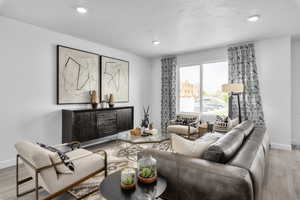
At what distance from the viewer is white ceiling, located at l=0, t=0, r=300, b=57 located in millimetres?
2486

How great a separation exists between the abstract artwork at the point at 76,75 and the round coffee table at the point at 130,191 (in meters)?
2.86

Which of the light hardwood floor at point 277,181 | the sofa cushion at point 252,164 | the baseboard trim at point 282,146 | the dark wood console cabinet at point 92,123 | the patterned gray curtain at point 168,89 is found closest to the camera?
the sofa cushion at point 252,164

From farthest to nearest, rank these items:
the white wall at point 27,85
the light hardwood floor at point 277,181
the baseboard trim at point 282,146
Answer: the baseboard trim at point 282,146 → the white wall at point 27,85 → the light hardwood floor at point 277,181

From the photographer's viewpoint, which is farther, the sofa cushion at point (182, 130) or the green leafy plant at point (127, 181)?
the sofa cushion at point (182, 130)

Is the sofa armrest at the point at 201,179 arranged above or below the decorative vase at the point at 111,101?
below

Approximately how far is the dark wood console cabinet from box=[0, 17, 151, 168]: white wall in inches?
12.7

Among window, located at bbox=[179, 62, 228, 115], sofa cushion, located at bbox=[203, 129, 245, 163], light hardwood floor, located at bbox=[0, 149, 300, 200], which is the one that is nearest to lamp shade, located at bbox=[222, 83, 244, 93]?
window, located at bbox=[179, 62, 228, 115]

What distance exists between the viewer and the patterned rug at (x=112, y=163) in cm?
209

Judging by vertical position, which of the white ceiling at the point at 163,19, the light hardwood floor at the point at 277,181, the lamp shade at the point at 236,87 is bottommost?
the light hardwood floor at the point at 277,181

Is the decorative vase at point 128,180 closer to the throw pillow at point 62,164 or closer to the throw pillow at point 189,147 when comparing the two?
the throw pillow at point 189,147

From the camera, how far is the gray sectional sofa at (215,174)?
120 cm

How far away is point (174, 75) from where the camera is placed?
5582mm

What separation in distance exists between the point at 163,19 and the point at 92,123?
2.75m

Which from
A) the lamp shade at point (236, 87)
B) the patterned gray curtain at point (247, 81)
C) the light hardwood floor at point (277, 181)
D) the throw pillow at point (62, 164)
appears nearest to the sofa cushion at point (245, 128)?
the light hardwood floor at point (277, 181)
